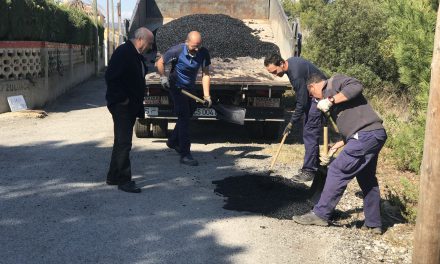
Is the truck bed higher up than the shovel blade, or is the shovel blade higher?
the truck bed

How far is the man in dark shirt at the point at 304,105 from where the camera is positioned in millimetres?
5387

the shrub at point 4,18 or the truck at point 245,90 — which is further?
the shrub at point 4,18

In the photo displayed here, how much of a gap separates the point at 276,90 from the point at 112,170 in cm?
313

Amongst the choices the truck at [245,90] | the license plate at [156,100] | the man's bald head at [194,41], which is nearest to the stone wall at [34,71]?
the truck at [245,90]

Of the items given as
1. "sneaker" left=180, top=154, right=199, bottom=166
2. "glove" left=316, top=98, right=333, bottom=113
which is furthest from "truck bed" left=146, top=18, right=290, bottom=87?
"glove" left=316, top=98, right=333, bottom=113

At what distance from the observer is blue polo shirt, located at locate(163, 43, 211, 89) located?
6438mm

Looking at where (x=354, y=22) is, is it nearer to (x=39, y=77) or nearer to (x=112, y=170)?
(x=39, y=77)

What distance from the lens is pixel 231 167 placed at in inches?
253

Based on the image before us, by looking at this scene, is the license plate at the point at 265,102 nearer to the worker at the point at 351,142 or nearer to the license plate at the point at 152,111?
the license plate at the point at 152,111

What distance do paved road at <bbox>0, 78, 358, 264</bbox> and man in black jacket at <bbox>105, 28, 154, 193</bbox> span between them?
33 cm

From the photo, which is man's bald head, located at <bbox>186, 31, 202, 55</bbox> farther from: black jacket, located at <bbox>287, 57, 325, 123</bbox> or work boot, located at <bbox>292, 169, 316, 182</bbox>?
work boot, located at <bbox>292, 169, 316, 182</bbox>

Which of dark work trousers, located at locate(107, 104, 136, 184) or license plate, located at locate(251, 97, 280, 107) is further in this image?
license plate, located at locate(251, 97, 280, 107)

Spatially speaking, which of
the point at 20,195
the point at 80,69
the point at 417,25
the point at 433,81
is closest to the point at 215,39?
the point at 417,25

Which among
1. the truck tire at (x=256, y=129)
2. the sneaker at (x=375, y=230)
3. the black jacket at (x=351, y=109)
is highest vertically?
the black jacket at (x=351, y=109)
